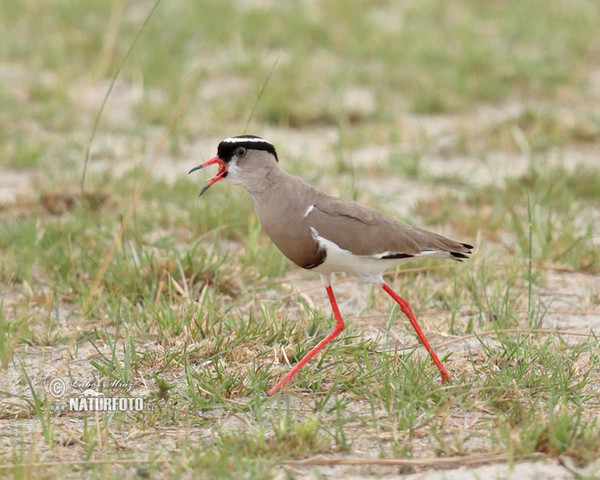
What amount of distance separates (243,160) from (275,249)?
144 centimetres

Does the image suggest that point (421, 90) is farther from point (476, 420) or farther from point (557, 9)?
point (476, 420)

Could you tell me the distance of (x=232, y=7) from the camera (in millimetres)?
9219

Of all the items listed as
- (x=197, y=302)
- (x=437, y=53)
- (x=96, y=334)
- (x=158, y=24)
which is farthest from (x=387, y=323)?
(x=158, y=24)

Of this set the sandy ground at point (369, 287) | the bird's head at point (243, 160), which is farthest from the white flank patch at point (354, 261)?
the sandy ground at point (369, 287)

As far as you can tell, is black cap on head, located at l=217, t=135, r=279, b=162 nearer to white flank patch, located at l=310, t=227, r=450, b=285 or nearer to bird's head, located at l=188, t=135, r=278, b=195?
bird's head, located at l=188, t=135, r=278, b=195

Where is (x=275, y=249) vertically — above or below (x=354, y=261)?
below

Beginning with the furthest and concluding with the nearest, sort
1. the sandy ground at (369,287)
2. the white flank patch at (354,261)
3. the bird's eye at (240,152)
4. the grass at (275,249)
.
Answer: the bird's eye at (240,152), the white flank patch at (354,261), the grass at (275,249), the sandy ground at (369,287)

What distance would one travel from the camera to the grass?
3156 millimetres

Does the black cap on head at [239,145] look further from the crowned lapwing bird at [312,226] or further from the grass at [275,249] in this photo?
the grass at [275,249]

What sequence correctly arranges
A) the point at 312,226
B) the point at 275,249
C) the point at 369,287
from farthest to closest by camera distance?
the point at 275,249 → the point at 369,287 → the point at 312,226

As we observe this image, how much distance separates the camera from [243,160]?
3.45m

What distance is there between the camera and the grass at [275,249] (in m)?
3.16

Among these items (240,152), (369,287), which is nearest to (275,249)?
(369,287)

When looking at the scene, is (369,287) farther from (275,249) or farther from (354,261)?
(354,261)
